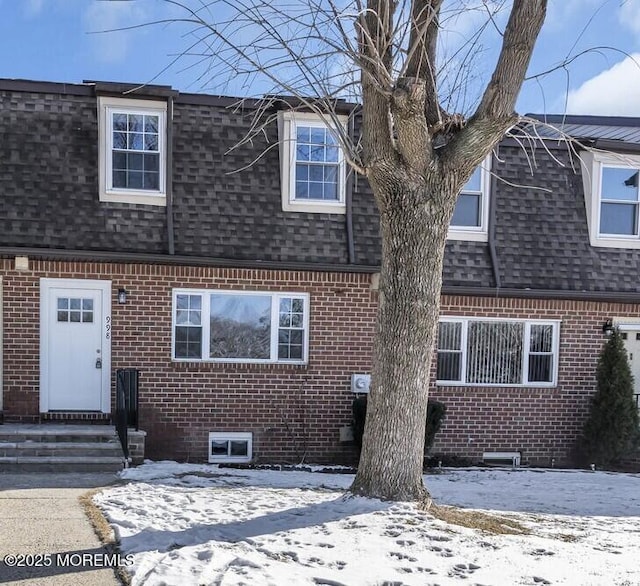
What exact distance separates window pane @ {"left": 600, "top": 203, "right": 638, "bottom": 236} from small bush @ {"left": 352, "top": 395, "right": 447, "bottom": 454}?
14.2 feet

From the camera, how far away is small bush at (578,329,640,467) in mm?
11055

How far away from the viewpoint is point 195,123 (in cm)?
1088

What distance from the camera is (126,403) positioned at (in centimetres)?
946

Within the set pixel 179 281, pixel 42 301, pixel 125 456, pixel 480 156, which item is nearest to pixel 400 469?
pixel 480 156

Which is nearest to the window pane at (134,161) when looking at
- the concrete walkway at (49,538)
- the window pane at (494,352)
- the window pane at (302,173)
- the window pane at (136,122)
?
the window pane at (136,122)

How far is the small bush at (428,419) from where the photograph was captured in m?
10.6

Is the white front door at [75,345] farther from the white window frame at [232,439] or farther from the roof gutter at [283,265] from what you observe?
the white window frame at [232,439]

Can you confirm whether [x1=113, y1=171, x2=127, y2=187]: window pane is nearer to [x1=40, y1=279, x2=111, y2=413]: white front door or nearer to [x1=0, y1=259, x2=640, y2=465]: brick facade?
[x1=0, y1=259, x2=640, y2=465]: brick facade

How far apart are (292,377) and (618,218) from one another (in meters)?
6.26

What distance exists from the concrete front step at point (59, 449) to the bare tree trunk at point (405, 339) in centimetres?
390


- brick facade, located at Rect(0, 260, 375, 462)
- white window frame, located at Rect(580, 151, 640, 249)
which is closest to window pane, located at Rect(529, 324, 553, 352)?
white window frame, located at Rect(580, 151, 640, 249)

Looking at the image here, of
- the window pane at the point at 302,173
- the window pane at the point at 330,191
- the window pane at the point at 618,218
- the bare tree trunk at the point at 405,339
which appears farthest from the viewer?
the window pane at the point at 618,218

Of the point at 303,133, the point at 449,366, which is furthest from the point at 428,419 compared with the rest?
the point at 303,133

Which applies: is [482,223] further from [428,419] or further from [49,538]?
[49,538]
